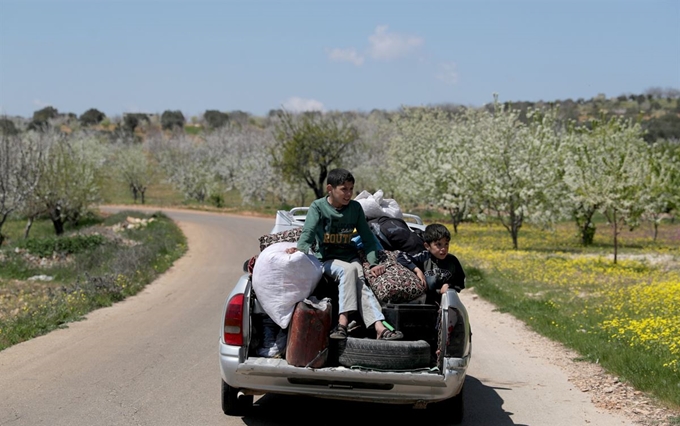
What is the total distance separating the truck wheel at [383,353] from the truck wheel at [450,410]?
0.88 m

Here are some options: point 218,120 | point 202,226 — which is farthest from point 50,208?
point 218,120

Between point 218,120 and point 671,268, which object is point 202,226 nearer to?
point 671,268

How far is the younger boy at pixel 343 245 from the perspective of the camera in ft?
21.3

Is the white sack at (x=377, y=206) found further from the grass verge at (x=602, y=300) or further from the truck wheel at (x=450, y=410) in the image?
the grass verge at (x=602, y=300)

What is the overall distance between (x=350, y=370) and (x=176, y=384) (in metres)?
2.65

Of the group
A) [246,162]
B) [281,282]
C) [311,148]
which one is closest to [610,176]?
[281,282]

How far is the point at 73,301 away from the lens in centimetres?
1348

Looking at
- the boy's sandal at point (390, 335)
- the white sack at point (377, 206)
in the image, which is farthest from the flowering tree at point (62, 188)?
the boy's sandal at point (390, 335)

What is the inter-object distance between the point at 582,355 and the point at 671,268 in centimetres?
1433

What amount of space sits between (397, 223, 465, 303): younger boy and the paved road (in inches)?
50.2

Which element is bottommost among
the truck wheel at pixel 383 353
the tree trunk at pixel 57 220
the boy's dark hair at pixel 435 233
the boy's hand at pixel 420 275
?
the tree trunk at pixel 57 220

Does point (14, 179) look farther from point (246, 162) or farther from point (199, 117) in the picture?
point (199, 117)

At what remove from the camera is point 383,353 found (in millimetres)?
6094

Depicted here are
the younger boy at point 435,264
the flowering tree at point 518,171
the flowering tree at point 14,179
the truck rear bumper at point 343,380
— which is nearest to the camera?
the truck rear bumper at point 343,380
